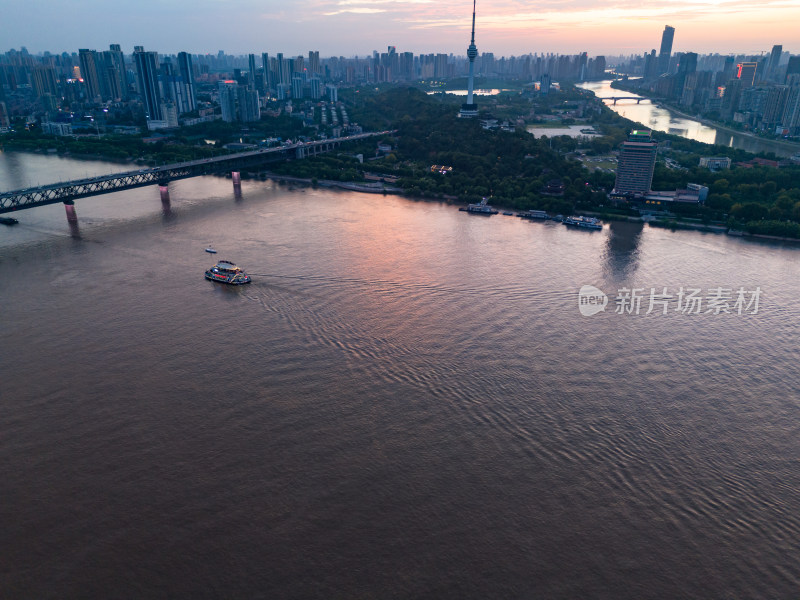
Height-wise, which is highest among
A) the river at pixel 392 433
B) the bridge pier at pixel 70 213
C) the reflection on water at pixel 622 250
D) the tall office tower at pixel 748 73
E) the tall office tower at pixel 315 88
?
the tall office tower at pixel 748 73

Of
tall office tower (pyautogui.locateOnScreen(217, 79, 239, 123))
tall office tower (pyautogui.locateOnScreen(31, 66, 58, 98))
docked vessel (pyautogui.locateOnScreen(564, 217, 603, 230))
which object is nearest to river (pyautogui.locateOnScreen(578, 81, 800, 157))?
docked vessel (pyautogui.locateOnScreen(564, 217, 603, 230))

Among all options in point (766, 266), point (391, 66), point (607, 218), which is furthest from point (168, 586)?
point (391, 66)

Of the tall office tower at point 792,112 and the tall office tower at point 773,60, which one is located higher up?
the tall office tower at point 773,60

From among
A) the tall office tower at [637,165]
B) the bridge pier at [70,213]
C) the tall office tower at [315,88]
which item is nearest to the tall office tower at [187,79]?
the tall office tower at [315,88]

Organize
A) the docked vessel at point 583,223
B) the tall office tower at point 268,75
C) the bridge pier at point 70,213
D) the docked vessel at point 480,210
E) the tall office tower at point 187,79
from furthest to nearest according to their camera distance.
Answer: the tall office tower at point 268,75
the tall office tower at point 187,79
the docked vessel at point 480,210
the docked vessel at point 583,223
the bridge pier at point 70,213

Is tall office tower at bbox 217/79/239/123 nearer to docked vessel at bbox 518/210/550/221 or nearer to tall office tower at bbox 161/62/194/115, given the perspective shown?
tall office tower at bbox 161/62/194/115

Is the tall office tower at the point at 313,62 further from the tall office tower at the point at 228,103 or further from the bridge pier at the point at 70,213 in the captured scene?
the bridge pier at the point at 70,213
